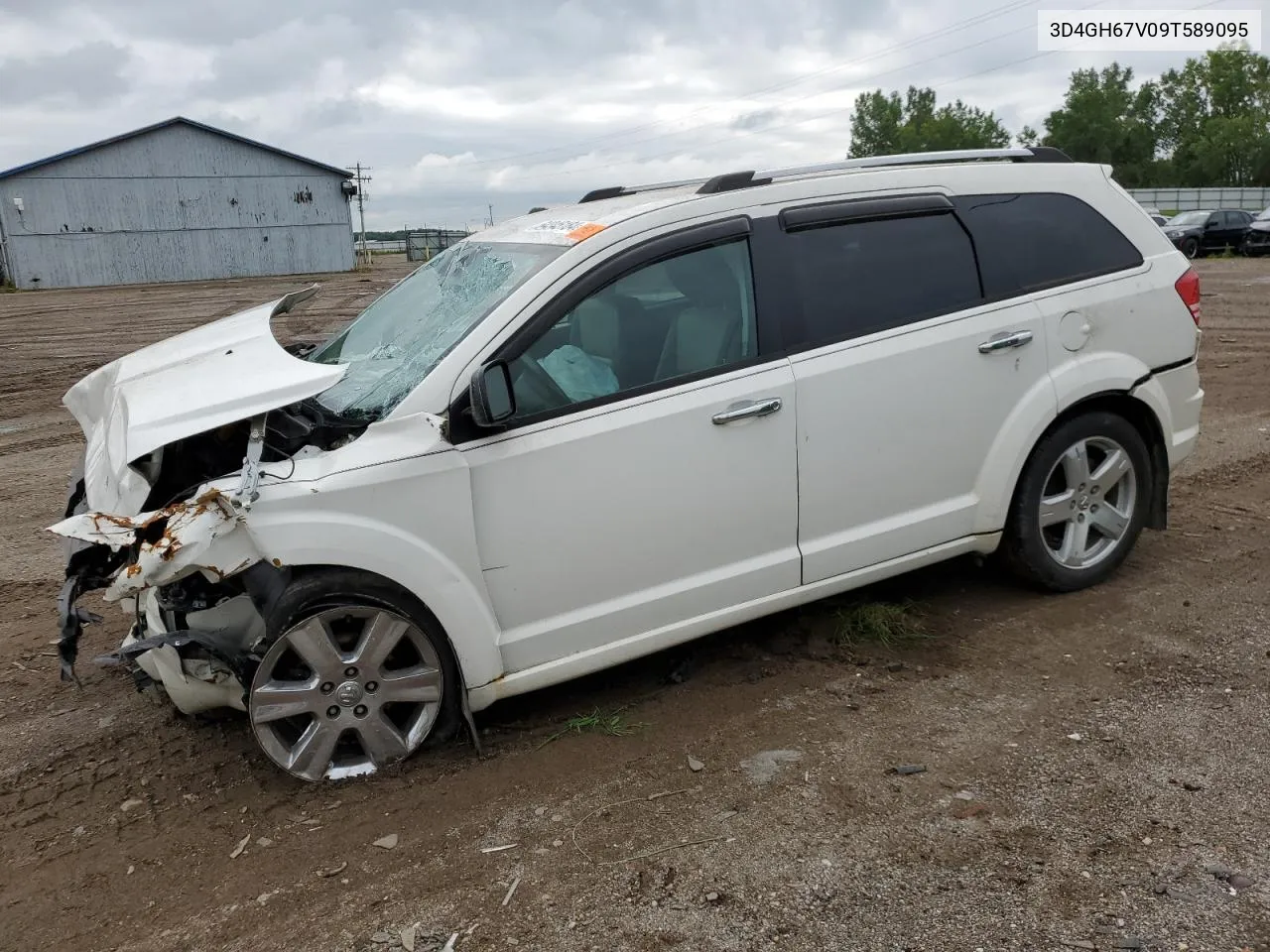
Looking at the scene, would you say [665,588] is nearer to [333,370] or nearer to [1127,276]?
[333,370]

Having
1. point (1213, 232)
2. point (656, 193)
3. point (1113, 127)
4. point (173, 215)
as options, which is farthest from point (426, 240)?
point (1113, 127)

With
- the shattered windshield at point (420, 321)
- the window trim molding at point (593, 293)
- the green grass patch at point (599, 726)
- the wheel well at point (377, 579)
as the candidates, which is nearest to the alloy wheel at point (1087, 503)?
the window trim molding at point (593, 293)

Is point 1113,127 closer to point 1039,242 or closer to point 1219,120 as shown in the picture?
point 1219,120

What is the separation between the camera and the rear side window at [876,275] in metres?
4.04

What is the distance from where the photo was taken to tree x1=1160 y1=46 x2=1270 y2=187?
7619cm

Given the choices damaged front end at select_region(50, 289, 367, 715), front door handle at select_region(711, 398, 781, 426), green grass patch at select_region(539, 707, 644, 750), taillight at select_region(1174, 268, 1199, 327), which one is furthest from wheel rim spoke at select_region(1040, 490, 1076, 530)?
damaged front end at select_region(50, 289, 367, 715)

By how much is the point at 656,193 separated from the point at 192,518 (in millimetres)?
2399

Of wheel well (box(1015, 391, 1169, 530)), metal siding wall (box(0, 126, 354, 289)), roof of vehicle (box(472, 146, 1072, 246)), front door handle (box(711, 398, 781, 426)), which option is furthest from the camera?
metal siding wall (box(0, 126, 354, 289))

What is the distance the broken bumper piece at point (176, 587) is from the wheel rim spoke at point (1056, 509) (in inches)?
126

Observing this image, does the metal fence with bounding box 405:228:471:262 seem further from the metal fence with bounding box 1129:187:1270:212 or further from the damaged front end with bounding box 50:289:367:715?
the damaged front end with bounding box 50:289:367:715

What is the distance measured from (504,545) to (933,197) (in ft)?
7.74

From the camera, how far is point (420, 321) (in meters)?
4.13

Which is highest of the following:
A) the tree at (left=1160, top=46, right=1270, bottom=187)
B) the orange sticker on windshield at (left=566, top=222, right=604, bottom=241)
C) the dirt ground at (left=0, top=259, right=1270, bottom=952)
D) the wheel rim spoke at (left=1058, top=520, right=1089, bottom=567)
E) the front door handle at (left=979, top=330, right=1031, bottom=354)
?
the tree at (left=1160, top=46, right=1270, bottom=187)

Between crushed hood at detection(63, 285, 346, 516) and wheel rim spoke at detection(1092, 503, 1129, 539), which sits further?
wheel rim spoke at detection(1092, 503, 1129, 539)
